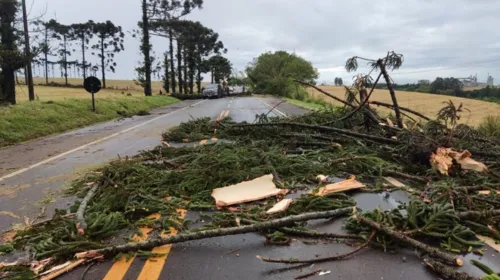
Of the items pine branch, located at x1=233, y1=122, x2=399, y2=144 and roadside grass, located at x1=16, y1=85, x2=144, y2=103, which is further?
roadside grass, located at x1=16, y1=85, x2=144, y2=103

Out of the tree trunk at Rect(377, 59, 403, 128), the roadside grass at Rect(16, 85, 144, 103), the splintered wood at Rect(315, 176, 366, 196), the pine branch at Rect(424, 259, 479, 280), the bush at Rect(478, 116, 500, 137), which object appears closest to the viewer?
the pine branch at Rect(424, 259, 479, 280)

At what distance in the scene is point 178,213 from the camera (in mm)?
4348

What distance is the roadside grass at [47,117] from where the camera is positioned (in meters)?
12.4

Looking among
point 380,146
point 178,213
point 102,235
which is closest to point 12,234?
point 102,235

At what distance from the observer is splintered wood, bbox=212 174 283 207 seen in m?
4.61

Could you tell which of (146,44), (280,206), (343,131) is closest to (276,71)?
(146,44)

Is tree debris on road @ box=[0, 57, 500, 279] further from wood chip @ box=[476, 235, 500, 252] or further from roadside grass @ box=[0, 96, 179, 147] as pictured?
roadside grass @ box=[0, 96, 179, 147]

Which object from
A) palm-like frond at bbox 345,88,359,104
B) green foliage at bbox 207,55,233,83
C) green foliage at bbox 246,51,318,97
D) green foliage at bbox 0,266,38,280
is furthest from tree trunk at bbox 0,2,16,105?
green foliage at bbox 207,55,233,83

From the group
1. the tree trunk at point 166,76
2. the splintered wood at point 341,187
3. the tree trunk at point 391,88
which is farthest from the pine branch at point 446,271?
the tree trunk at point 166,76

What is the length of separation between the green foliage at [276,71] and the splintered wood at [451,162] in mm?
52242

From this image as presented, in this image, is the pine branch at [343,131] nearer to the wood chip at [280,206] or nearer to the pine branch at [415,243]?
the wood chip at [280,206]

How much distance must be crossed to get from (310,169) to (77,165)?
4.47 meters

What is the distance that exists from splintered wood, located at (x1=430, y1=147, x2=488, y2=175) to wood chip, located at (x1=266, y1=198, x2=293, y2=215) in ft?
8.24

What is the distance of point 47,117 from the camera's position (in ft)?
49.4
